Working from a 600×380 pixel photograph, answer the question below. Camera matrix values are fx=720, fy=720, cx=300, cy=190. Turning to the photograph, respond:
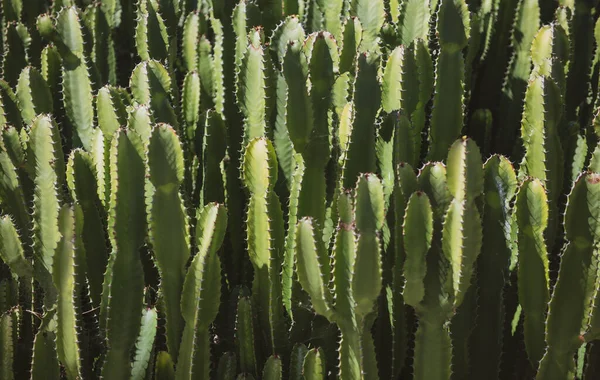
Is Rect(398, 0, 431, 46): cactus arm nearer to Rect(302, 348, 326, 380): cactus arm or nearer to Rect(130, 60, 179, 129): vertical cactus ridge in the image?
Rect(130, 60, 179, 129): vertical cactus ridge

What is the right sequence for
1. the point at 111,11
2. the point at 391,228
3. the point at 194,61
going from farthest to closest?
the point at 111,11
the point at 194,61
the point at 391,228

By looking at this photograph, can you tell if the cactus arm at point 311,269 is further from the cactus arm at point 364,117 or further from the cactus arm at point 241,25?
the cactus arm at point 241,25

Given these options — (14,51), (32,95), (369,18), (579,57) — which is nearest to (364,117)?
(369,18)

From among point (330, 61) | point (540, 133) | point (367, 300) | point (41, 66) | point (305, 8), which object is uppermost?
point (305, 8)

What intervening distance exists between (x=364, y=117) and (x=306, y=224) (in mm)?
385

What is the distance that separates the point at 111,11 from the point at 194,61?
22.4 inches

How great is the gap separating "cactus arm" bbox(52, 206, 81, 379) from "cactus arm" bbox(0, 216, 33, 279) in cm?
26

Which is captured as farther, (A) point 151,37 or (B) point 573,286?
(A) point 151,37

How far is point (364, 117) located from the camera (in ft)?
5.74

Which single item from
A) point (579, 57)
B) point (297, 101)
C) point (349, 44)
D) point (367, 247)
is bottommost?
point (367, 247)

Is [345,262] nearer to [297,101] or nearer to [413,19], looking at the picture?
[297,101]

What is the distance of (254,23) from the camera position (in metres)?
2.35

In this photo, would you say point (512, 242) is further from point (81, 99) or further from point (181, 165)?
point (81, 99)

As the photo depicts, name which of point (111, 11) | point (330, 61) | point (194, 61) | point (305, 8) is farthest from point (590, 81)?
point (111, 11)
